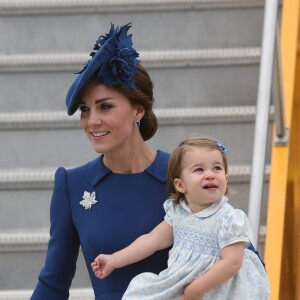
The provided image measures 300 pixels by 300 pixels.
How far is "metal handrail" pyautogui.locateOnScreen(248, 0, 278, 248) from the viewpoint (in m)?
2.71

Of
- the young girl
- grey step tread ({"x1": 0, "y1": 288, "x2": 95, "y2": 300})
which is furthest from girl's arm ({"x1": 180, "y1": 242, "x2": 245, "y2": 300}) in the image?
grey step tread ({"x1": 0, "y1": 288, "x2": 95, "y2": 300})

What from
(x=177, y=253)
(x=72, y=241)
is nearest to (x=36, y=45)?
(x=72, y=241)

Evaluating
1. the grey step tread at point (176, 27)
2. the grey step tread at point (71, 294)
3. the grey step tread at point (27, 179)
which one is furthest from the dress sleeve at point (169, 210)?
the grey step tread at point (176, 27)

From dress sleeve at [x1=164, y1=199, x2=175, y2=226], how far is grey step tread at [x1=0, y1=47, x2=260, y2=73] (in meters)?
1.89

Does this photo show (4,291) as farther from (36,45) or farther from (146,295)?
(146,295)

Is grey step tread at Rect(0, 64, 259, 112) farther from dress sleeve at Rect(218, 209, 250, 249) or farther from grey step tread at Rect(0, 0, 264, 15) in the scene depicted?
dress sleeve at Rect(218, 209, 250, 249)

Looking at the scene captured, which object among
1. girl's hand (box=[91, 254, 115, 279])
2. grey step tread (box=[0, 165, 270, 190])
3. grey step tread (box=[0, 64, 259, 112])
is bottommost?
grey step tread (box=[0, 165, 270, 190])

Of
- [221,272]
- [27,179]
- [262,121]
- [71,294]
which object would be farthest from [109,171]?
[27,179]

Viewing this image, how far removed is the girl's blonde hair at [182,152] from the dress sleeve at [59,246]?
0.89 ft

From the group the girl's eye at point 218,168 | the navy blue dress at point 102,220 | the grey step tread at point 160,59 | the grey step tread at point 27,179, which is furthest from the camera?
the grey step tread at point 160,59

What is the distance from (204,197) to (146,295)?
0.23 metres

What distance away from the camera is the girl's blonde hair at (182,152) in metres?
2.13

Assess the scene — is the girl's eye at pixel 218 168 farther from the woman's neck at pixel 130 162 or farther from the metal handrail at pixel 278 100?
the metal handrail at pixel 278 100

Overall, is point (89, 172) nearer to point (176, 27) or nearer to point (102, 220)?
point (102, 220)
